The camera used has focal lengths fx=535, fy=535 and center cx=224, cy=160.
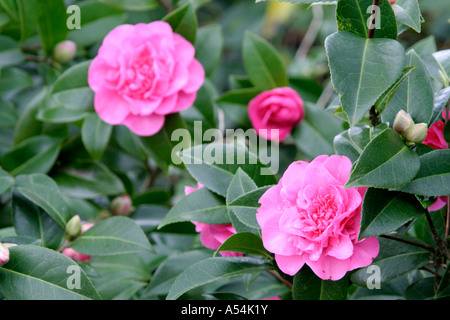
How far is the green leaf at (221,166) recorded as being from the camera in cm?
90

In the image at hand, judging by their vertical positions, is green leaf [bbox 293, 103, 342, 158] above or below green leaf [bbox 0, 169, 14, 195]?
below

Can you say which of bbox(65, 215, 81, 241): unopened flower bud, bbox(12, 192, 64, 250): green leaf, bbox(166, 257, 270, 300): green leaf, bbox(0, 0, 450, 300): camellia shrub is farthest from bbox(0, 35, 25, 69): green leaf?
bbox(166, 257, 270, 300): green leaf

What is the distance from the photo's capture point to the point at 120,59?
3.59 feet

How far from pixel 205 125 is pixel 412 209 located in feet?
2.11

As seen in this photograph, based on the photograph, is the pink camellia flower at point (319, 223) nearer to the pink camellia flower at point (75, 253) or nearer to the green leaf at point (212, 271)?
the green leaf at point (212, 271)

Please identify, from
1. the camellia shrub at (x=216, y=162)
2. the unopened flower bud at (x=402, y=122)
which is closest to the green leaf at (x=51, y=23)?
the camellia shrub at (x=216, y=162)

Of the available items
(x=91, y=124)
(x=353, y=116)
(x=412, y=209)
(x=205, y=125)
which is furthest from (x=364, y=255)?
(x=91, y=124)

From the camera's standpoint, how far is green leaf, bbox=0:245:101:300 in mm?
760

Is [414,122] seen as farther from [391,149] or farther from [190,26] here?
[190,26]

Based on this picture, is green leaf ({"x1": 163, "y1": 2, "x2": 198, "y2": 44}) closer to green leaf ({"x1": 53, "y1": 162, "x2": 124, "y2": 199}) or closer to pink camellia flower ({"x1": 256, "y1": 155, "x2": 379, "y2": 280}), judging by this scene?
green leaf ({"x1": 53, "y1": 162, "x2": 124, "y2": 199})

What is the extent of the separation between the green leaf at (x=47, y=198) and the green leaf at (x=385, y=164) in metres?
0.56

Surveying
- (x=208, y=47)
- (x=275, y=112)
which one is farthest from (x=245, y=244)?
(x=208, y=47)

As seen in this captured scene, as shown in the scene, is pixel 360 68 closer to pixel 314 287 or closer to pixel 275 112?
pixel 314 287

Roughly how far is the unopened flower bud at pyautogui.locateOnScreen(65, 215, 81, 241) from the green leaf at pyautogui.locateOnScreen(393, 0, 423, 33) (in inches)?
24.8
